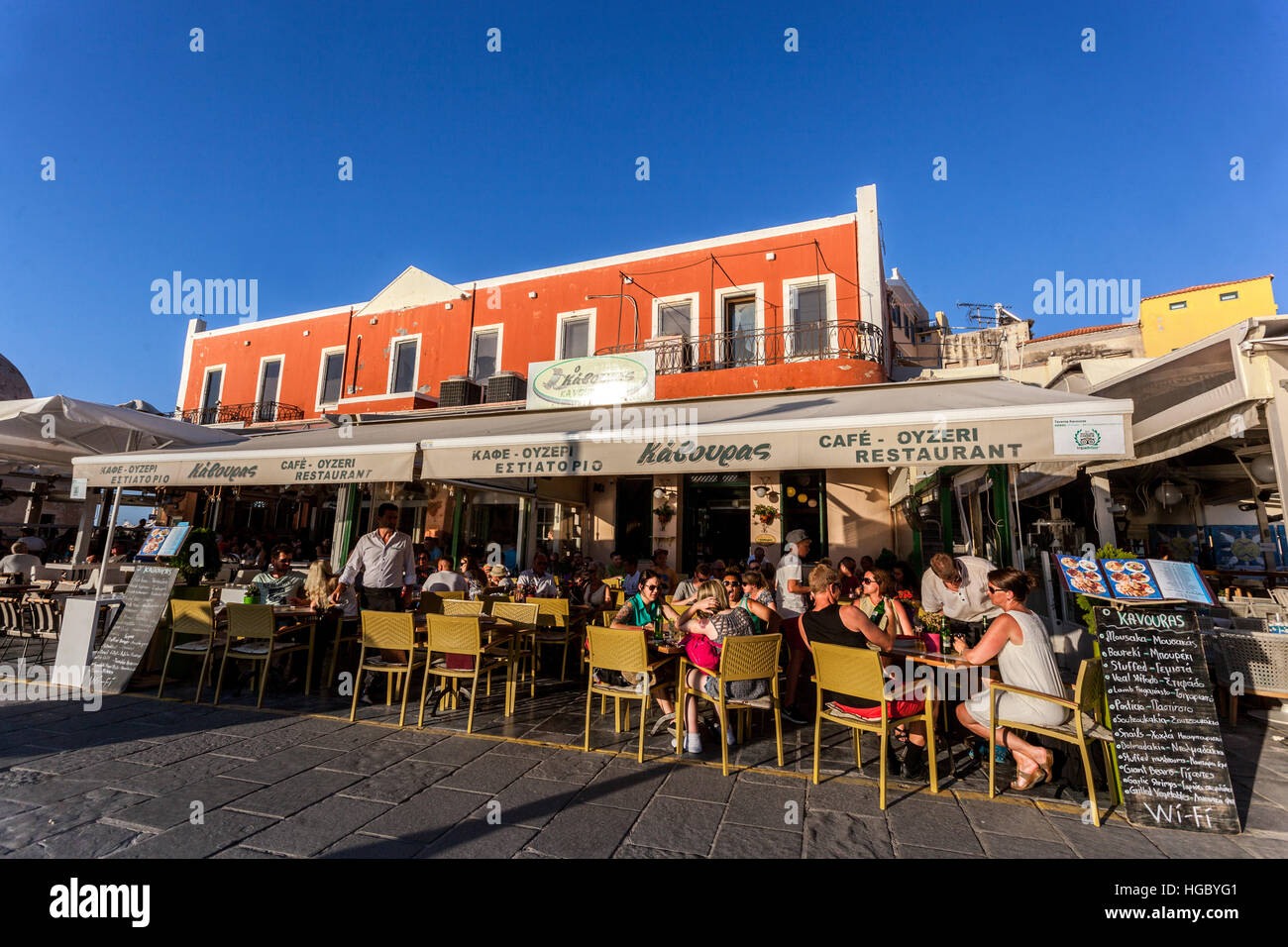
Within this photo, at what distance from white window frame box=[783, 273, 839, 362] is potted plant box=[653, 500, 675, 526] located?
3548 millimetres

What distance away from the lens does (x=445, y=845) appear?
8.80 feet

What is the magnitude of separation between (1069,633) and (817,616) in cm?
224

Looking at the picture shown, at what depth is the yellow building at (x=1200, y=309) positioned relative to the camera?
18.3 meters

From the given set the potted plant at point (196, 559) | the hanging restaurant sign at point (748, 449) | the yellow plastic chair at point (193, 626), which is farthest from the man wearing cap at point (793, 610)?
the potted plant at point (196, 559)

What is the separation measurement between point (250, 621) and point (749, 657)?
437 cm

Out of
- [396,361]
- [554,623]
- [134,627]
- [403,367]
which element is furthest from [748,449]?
[396,361]

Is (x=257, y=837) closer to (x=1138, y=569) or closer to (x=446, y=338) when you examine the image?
(x=1138, y=569)

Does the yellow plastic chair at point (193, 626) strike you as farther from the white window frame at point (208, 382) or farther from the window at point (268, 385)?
the white window frame at point (208, 382)

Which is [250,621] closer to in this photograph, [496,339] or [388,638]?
[388,638]

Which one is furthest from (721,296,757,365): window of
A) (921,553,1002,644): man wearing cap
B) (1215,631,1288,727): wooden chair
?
(1215,631,1288,727): wooden chair

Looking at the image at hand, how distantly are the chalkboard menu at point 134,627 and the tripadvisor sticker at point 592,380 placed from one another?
566 centimetres

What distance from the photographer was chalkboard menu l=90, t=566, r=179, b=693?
543cm

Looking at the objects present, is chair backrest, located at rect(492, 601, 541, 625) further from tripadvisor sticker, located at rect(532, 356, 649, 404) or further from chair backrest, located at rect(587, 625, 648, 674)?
tripadvisor sticker, located at rect(532, 356, 649, 404)
